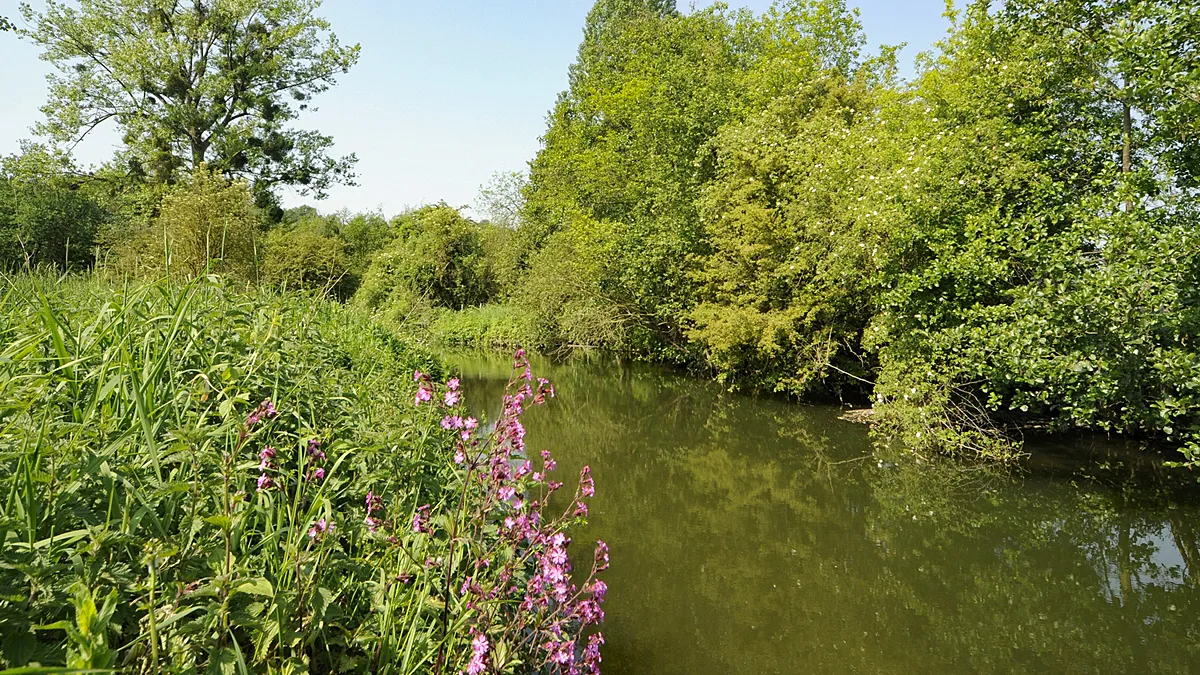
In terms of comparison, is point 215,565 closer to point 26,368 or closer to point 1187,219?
point 26,368

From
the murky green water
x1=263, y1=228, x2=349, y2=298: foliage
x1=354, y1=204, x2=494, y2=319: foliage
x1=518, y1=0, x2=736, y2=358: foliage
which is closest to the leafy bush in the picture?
x1=354, y1=204, x2=494, y2=319: foliage

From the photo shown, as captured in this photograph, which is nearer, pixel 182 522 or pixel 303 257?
→ pixel 182 522

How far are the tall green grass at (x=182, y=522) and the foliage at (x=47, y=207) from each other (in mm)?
12409

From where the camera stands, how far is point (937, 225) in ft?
30.2

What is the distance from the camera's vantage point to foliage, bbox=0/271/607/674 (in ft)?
4.85

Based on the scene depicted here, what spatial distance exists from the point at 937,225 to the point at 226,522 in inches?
389

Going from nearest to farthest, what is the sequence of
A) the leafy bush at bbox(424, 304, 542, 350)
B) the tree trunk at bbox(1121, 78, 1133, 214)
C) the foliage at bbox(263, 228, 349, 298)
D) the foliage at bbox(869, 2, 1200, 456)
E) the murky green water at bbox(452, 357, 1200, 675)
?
the murky green water at bbox(452, 357, 1200, 675) < the foliage at bbox(869, 2, 1200, 456) < the tree trunk at bbox(1121, 78, 1133, 214) < the foliage at bbox(263, 228, 349, 298) < the leafy bush at bbox(424, 304, 542, 350)

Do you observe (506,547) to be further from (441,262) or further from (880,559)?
(441,262)

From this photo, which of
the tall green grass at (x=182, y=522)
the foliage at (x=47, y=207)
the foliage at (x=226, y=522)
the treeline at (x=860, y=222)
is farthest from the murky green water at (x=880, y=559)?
the foliage at (x=47, y=207)

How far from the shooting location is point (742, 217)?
12789 millimetres

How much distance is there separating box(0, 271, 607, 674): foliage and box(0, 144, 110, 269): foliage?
12.4 m

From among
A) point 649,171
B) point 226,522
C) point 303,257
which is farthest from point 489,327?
point 226,522

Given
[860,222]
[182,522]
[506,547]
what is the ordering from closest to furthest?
[182,522] < [506,547] < [860,222]

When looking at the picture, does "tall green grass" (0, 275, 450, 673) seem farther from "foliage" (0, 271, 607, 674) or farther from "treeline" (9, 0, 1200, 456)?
"treeline" (9, 0, 1200, 456)
